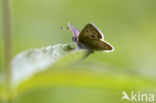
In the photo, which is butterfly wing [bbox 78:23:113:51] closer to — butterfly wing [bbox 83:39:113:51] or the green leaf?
butterfly wing [bbox 83:39:113:51]

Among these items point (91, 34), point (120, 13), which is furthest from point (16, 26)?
point (91, 34)

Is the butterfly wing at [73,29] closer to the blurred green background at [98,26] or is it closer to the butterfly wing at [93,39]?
the butterfly wing at [93,39]

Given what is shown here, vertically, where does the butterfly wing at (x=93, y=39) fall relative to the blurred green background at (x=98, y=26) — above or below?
below

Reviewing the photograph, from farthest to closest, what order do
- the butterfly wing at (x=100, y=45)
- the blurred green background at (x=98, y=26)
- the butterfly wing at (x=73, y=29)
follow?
the blurred green background at (x=98, y=26)
the butterfly wing at (x=73, y=29)
the butterfly wing at (x=100, y=45)

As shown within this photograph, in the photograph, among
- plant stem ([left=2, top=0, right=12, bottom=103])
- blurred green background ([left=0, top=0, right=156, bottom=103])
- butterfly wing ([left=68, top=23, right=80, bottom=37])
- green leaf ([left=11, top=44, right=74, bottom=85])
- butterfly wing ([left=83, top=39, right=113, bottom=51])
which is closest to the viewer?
green leaf ([left=11, top=44, right=74, bottom=85])

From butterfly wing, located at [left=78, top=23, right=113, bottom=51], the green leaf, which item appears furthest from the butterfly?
the green leaf

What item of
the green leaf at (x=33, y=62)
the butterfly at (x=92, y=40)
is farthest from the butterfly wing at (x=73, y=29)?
the green leaf at (x=33, y=62)

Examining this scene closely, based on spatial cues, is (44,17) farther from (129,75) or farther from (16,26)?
(129,75)
